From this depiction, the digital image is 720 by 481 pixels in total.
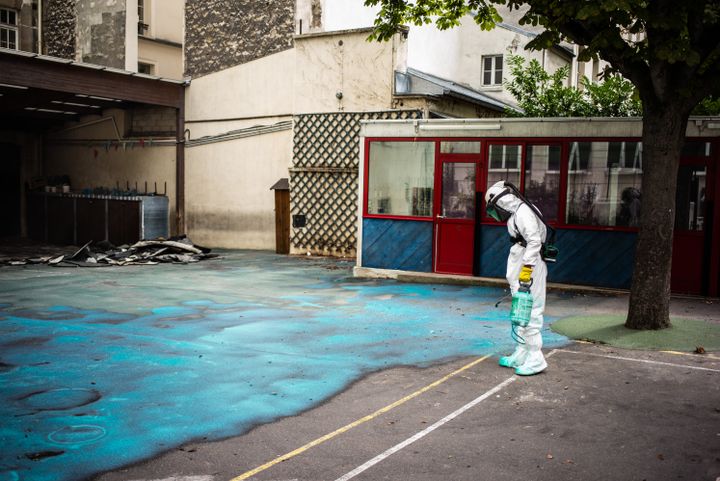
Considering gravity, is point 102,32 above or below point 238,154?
above

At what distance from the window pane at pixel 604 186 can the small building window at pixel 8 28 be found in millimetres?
19706

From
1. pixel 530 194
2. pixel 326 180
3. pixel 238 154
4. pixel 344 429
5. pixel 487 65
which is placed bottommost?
pixel 344 429

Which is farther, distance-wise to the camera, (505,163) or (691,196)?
(505,163)

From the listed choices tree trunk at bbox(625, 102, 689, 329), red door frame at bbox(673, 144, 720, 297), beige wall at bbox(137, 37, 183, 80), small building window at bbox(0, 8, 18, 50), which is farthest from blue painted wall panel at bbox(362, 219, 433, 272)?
small building window at bbox(0, 8, 18, 50)

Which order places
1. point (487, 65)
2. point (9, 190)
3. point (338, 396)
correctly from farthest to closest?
1. point (487, 65)
2. point (9, 190)
3. point (338, 396)

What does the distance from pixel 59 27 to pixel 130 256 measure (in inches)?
451

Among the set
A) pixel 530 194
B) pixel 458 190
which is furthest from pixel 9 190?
pixel 530 194

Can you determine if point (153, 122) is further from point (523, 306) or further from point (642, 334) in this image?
point (523, 306)

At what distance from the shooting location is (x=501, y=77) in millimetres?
23406

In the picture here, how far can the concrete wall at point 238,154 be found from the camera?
19031mm

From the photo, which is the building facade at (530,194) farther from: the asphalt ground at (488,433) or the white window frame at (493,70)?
the white window frame at (493,70)

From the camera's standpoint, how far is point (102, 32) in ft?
73.1

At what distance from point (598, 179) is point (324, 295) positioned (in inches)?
194

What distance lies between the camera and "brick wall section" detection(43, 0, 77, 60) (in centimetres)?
2317
